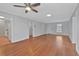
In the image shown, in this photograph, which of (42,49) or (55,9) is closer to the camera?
(42,49)

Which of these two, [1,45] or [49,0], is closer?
[49,0]

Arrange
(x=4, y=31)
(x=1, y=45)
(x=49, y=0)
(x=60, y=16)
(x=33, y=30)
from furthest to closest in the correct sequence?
(x=33, y=30), (x=60, y=16), (x=1, y=45), (x=4, y=31), (x=49, y=0)

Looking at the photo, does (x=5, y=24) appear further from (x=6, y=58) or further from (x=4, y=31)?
(x=6, y=58)

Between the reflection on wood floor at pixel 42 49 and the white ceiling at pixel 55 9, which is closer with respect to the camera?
the reflection on wood floor at pixel 42 49

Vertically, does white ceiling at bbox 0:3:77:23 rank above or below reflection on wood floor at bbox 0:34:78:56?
above

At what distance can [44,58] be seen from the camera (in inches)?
26.5

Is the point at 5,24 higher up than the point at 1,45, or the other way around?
the point at 5,24

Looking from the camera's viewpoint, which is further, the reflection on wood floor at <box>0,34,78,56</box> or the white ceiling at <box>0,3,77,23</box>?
the white ceiling at <box>0,3,77,23</box>

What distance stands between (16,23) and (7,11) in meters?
0.74

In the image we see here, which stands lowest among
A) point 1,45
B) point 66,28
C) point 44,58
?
point 1,45

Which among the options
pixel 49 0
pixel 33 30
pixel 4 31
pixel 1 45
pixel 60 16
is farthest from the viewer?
pixel 33 30

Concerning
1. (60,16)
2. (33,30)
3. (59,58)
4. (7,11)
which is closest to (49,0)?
(59,58)

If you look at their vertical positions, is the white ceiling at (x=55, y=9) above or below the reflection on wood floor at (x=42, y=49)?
above

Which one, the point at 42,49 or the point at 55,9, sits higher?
the point at 55,9
